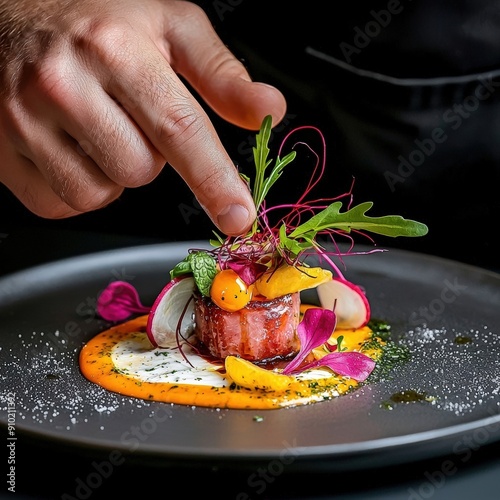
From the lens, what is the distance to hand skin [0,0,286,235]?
75.6 inches

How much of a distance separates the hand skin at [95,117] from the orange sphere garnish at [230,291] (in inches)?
8.3

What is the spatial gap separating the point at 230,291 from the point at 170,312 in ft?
0.78

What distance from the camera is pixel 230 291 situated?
2141mm

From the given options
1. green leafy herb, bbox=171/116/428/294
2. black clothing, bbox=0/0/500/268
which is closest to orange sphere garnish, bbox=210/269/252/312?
green leafy herb, bbox=171/116/428/294

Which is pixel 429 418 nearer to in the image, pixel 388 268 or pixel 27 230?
pixel 388 268

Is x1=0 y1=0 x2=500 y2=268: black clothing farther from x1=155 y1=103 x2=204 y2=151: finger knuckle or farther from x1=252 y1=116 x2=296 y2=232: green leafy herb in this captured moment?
x1=155 y1=103 x2=204 y2=151: finger knuckle

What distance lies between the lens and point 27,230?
11.2 ft

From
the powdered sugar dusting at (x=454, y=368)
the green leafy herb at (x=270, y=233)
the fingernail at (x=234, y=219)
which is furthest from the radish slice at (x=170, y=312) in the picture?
the powdered sugar dusting at (x=454, y=368)

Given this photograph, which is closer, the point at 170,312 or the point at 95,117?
the point at 95,117

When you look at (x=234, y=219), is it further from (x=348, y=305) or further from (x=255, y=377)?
(x=348, y=305)

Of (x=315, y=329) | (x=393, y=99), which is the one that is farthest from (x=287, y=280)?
(x=393, y=99)

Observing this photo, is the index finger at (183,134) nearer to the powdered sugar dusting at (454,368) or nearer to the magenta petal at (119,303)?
the powdered sugar dusting at (454,368)

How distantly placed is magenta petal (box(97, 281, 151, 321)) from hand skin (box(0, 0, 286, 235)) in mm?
425

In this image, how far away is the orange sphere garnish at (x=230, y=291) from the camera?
2141 millimetres
